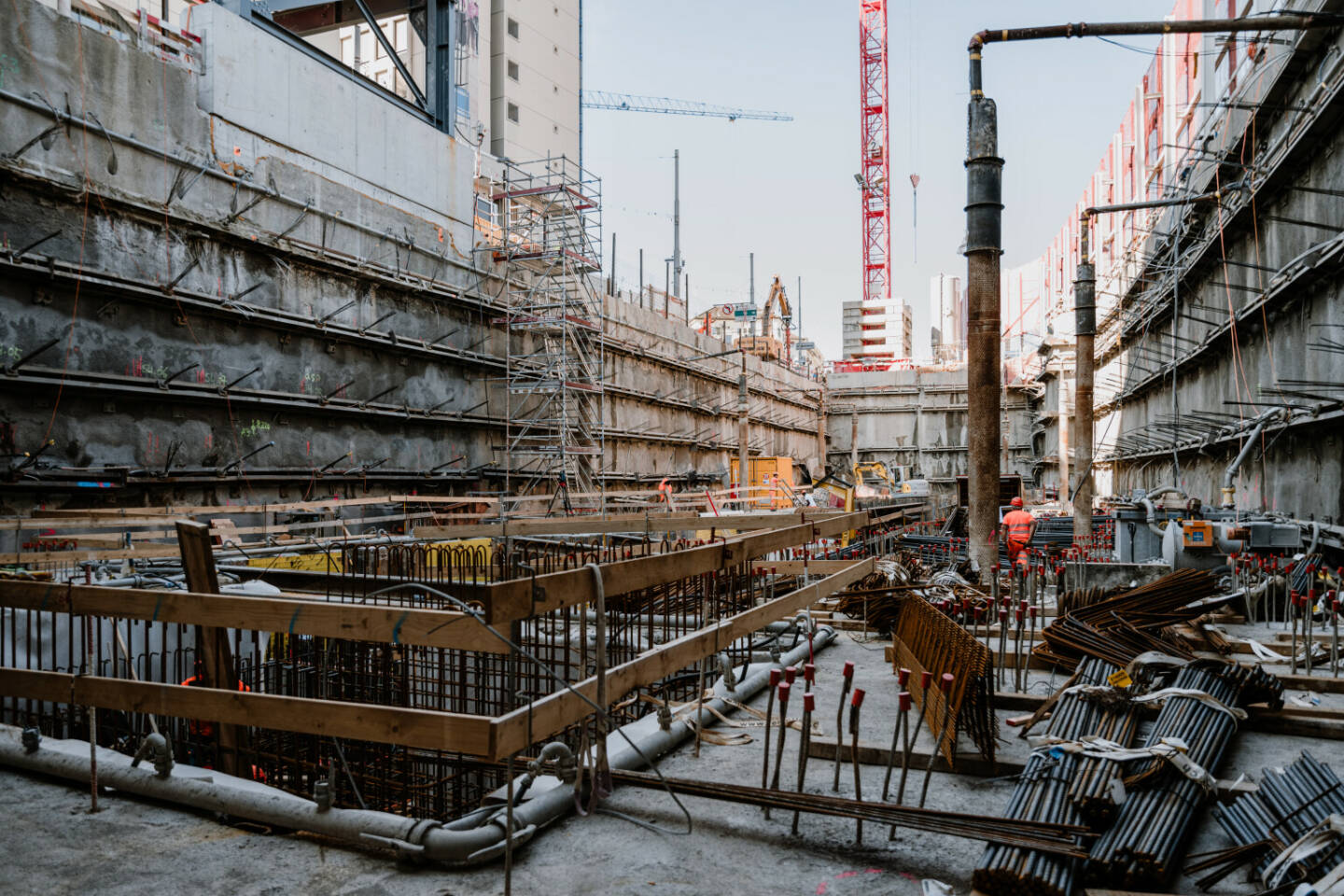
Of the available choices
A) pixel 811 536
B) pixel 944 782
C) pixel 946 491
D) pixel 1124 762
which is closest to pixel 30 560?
pixel 811 536

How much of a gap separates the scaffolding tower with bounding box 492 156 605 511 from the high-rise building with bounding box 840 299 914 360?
5186cm

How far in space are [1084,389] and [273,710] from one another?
54.5 ft

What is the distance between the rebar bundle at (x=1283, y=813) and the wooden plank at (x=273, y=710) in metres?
3.31

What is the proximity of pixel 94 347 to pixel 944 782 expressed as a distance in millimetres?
14745

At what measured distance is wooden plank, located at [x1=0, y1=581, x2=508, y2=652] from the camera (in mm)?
→ 3984

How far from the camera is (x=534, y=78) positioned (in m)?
55.4

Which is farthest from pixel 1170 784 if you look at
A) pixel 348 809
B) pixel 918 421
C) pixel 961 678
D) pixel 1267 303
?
pixel 918 421

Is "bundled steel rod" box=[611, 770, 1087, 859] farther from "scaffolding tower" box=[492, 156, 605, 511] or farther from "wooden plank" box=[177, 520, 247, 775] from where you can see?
"scaffolding tower" box=[492, 156, 605, 511]

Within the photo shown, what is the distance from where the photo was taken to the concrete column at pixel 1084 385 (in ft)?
55.3

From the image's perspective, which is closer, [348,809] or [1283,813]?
[1283,813]

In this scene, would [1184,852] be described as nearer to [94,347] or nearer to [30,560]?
[30,560]

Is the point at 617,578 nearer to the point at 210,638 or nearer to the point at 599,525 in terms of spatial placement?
the point at 210,638

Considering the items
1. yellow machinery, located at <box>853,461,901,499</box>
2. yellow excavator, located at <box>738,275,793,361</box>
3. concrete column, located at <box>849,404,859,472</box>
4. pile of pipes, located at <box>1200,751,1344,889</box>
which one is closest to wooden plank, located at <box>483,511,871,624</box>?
pile of pipes, located at <box>1200,751,1344,889</box>

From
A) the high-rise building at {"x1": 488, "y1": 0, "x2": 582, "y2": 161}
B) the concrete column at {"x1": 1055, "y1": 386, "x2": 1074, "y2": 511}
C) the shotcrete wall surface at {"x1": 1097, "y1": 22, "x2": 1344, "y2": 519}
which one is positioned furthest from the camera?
the high-rise building at {"x1": 488, "y1": 0, "x2": 582, "y2": 161}
